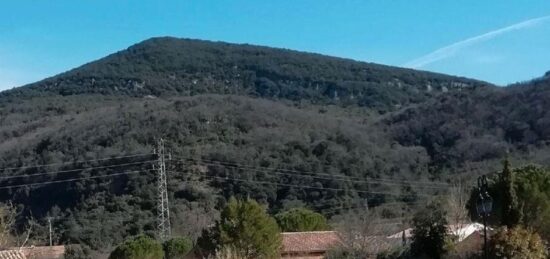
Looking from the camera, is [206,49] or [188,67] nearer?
[188,67]

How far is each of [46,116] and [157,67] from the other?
96.8 ft

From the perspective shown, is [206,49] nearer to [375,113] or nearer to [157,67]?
[157,67]

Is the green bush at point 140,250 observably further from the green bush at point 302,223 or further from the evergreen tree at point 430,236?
the evergreen tree at point 430,236

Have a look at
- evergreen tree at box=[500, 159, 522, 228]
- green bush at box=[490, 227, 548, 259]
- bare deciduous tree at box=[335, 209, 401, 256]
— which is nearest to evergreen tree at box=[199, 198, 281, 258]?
bare deciduous tree at box=[335, 209, 401, 256]

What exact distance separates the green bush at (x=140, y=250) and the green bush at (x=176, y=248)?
1.92 feet

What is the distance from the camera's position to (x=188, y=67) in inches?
4264

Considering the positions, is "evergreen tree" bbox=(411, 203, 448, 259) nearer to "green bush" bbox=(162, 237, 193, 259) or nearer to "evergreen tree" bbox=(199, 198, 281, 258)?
"evergreen tree" bbox=(199, 198, 281, 258)

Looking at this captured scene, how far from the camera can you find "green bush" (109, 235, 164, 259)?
37.8 metres

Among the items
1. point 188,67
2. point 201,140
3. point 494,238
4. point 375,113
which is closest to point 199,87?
point 188,67

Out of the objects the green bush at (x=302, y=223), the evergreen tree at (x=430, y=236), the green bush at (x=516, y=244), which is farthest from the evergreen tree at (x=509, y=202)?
the green bush at (x=302, y=223)

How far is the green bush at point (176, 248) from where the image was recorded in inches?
1547

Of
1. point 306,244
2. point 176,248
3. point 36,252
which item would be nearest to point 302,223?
point 306,244

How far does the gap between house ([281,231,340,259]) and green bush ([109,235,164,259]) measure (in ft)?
18.6

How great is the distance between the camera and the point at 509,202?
25469mm
